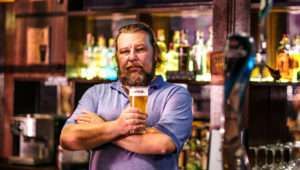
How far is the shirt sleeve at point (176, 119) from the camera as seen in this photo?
9.56 ft

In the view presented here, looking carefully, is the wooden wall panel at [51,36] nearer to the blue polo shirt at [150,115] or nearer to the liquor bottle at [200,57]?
the liquor bottle at [200,57]

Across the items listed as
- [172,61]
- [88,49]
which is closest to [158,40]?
[172,61]

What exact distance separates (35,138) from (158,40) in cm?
132

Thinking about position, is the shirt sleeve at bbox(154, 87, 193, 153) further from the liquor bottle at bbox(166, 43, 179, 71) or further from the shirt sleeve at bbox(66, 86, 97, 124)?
the liquor bottle at bbox(166, 43, 179, 71)

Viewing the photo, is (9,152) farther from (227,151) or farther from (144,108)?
(227,151)

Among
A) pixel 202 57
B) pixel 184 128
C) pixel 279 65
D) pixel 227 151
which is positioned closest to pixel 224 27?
pixel 279 65

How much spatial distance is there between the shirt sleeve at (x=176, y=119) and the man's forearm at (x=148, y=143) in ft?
0.12

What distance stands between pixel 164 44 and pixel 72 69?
2.71ft

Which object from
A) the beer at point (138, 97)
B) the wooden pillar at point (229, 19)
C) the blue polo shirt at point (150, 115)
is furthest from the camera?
the wooden pillar at point (229, 19)

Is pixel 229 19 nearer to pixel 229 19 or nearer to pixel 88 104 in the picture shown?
pixel 229 19

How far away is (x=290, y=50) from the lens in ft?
15.3

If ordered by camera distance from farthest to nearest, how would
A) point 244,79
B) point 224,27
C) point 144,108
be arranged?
point 224,27 < point 144,108 < point 244,79

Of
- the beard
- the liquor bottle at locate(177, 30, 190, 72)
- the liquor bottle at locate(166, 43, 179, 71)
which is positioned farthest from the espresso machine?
the beard

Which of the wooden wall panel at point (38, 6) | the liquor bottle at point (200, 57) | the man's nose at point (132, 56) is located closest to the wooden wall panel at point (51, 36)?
the wooden wall panel at point (38, 6)
